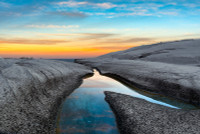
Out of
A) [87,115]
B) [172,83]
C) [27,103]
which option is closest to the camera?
[27,103]

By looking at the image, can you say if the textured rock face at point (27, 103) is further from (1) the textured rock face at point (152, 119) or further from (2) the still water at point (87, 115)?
(1) the textured rock face at point (152, 119)

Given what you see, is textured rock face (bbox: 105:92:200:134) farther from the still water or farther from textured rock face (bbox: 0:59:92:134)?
textured rock face (bbox: 0:59:92:134)

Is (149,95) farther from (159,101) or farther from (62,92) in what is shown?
(62,92)

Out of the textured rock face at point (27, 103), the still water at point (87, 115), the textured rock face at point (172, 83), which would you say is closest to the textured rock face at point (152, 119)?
the still water at point (87, 115)

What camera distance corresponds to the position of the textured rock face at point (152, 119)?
12.4ft

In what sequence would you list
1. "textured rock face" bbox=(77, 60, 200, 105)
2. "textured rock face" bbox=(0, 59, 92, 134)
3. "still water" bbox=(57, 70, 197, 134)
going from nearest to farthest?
"textured rock face" bbox=(0, 59, 92, 134) < "still water" bbox=(57, 70, 197, 134) < "textured rock face" bbox=(77, 60, 200, 105)

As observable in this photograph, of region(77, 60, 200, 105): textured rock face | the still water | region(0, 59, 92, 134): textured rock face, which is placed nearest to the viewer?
region(0, 59, 92, 134): textured rock face

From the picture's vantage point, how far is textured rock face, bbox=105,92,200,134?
378 centimetres

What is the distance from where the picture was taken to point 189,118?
433cm

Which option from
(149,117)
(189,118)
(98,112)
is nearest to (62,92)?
(98,112)

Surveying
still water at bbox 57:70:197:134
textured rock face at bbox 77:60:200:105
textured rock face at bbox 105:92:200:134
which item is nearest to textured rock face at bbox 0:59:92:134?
still water at bbox 57:70:197:134

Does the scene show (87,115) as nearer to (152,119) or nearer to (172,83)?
(152,119)

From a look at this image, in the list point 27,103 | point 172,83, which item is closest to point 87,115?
point 27,103

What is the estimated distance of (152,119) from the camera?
422cm
